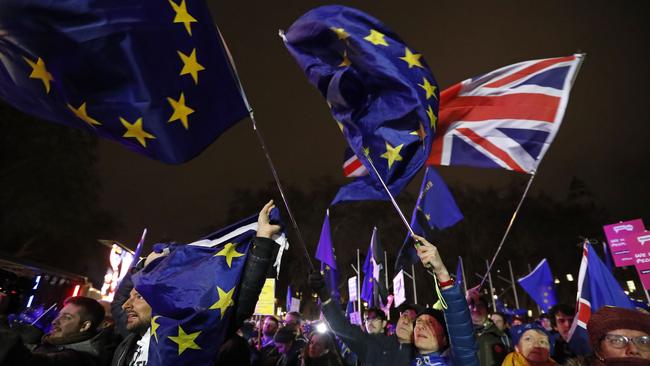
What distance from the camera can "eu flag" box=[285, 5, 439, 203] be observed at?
15.2ft

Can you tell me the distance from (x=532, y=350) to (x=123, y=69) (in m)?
4.47

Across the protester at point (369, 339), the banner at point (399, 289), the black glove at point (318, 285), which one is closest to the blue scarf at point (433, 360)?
the protester at point (369, 339)

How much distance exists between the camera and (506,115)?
17.5 feet

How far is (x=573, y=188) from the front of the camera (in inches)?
1455

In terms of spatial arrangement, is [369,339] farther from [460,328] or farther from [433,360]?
[460,328]

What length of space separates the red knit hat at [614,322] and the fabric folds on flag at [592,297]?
104 inches

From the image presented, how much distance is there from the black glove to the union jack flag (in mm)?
2335

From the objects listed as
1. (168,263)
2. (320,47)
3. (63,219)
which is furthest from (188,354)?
(63,219)

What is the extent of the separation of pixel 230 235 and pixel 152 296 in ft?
3.94

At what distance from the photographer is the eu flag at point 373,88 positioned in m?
4.64

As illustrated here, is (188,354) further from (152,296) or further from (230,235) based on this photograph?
(230,235)

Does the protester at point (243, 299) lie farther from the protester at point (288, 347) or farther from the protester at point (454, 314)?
the protester at point (288, 347)

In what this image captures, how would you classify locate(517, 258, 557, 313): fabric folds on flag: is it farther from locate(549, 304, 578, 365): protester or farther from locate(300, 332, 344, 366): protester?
locate(300, 332, 344, 366): protester

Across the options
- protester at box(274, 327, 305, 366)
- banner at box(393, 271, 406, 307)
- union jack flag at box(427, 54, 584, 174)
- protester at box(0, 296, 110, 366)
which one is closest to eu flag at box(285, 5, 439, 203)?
union jack flag at box(427, 54, 584, 174)
